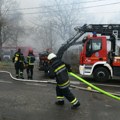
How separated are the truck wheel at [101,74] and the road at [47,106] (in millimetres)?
2850

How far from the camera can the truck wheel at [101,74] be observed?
41.0 feet

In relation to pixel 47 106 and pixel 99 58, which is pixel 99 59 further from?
pixel 47 106

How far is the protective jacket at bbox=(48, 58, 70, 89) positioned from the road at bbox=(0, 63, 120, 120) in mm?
620

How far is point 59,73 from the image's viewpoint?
7289 millimetres

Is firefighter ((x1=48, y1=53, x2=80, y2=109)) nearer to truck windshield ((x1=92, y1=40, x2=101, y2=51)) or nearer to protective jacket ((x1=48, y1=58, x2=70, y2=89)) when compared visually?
protective jacket ((x1=48, y1=58, x2=70, y2=89))

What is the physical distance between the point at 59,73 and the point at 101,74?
18.3ft

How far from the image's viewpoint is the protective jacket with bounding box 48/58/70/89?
7266 millimetres

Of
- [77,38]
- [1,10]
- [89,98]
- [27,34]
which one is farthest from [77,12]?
[89,98]

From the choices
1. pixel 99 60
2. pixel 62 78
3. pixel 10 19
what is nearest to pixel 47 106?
pixel 62 78

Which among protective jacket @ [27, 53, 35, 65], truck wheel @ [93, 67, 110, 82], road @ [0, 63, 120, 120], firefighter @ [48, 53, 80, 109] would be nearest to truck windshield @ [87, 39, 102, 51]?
truck wheel @ [93, 67, 110, 82]

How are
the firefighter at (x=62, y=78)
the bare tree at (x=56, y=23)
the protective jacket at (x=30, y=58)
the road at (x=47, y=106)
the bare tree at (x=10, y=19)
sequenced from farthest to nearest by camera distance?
the bare tree at (x=56, y=23) → the bare tree at (x=10, y=19) → the protective jacket at (x=30, y=58) → the firefighter at (x=62, y=78) → the road at (x=47, y=106)

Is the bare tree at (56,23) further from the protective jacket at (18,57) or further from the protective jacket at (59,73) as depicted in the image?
the protective jacket at (59,73)

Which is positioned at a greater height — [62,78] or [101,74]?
[62,78]

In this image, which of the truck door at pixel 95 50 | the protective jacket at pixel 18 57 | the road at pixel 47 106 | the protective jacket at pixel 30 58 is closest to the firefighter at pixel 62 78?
the road at pixel 47 106
